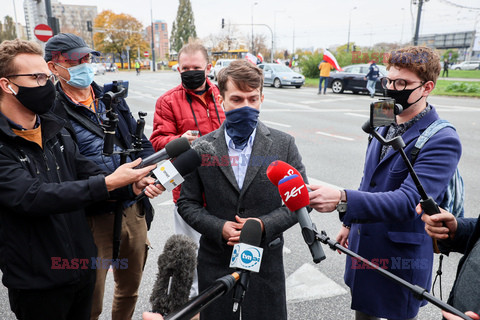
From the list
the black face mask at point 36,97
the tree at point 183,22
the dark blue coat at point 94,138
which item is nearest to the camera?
the black face mask at point 36,97

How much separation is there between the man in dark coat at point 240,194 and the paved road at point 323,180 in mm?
A: 1067

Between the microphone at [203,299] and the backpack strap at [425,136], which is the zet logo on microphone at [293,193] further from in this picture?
the backpack strap at [425,136]

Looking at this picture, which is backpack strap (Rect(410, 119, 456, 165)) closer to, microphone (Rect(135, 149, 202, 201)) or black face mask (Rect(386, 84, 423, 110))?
black face mask (Rect(386, 84, 423, 110))

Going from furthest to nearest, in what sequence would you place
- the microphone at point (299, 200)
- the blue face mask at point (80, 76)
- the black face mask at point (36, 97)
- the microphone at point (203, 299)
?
the blue face mask at point (80, 76), the black face mask at point (36, 97), the microphone at point (299, 200), the microphone at point (203, 299)

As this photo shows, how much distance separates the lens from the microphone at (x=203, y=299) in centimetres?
89

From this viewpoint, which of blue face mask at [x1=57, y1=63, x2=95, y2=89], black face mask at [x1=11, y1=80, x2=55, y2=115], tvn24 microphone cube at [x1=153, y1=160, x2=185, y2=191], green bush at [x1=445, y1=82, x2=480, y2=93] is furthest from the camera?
green bush at [x1=445, y1=82, x2=480, y2=93]

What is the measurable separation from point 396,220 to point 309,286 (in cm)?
171

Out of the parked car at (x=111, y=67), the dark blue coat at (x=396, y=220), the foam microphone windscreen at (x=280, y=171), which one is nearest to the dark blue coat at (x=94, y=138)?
the foam microphone windscreen at (x=280, y=171)

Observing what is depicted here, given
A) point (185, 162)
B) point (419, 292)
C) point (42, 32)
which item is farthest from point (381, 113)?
point (42, 32)

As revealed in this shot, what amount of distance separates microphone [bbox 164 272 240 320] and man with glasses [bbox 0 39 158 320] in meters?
0.88

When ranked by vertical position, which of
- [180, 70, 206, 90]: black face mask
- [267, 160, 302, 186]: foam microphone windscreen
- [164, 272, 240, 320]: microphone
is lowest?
[164, 272, 240, 320]: microphone

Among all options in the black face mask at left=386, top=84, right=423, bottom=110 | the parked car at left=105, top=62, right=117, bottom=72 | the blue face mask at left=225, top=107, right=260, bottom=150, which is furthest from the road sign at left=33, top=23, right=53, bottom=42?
the parked car at left=105, top=62, right=117, bottom=72

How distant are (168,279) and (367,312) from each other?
129 centimetres

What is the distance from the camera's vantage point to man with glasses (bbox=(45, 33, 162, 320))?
7.79ft
